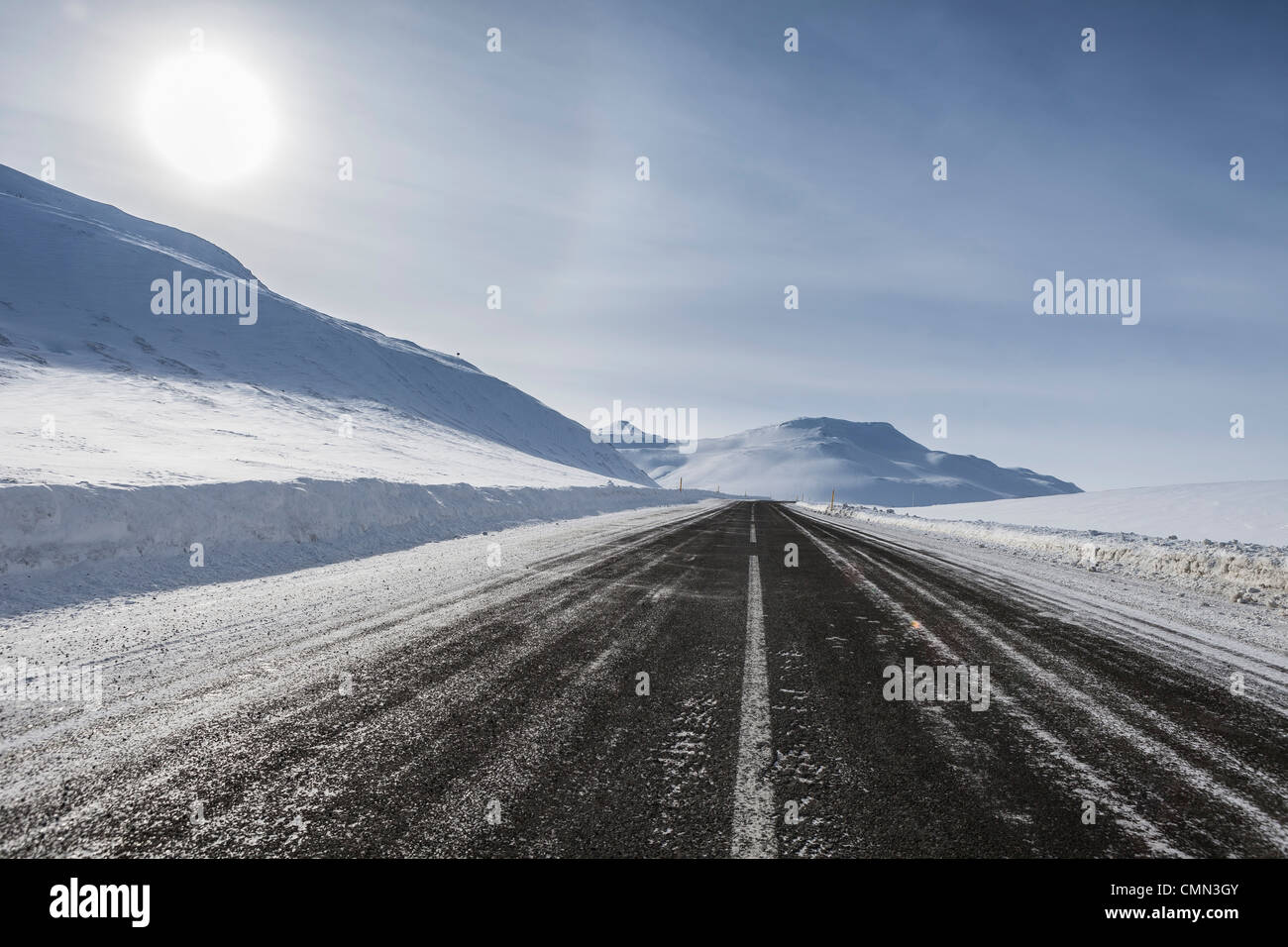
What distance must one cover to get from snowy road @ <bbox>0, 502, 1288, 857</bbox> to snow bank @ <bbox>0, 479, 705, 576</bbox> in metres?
2.49

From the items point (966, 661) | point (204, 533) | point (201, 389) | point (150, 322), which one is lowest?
point (966, 661)

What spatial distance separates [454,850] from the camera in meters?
2.35

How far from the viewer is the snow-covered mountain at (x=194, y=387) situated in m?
19.8

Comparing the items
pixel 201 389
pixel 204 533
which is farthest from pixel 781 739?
pixel 201 389

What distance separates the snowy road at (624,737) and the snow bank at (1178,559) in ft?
18.6

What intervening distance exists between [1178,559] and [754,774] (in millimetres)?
14597

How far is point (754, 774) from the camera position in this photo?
3020 millimetres

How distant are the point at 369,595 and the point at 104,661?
9.69 feet
